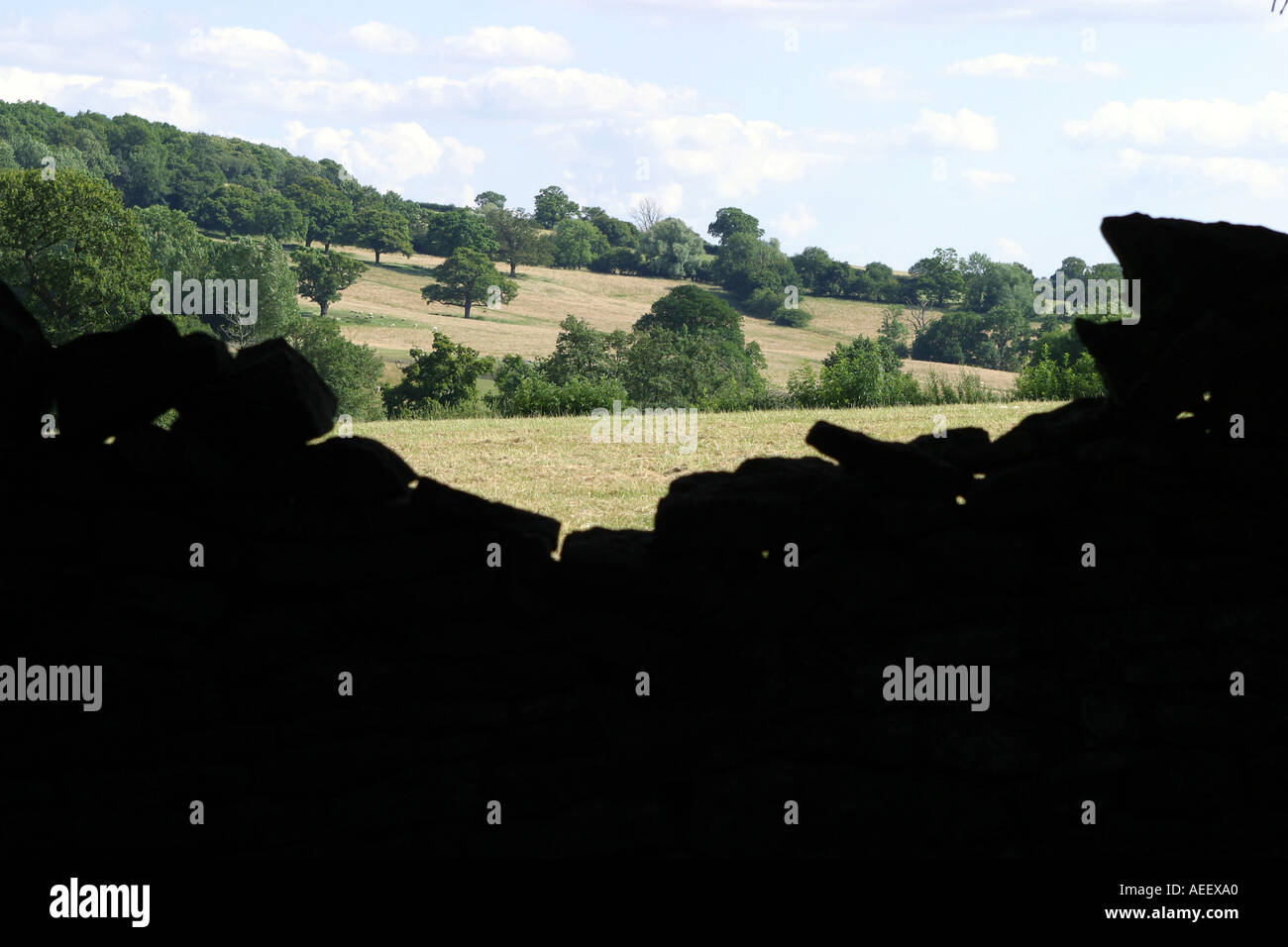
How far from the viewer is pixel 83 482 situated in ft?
13.2

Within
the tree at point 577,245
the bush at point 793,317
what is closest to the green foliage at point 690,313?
the bush at point 793,317

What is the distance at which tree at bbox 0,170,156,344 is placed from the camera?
45594mm

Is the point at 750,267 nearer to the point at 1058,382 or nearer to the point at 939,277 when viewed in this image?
the point at 939,277

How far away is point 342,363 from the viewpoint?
60.5 meters

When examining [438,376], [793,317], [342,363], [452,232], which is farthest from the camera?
[452,232]

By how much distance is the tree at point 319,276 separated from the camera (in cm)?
8875

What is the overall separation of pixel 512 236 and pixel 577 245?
271 inches

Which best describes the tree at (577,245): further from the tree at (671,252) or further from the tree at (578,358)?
the tree at (578,358)

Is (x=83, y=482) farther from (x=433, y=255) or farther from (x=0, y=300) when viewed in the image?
(x=433, y=255)

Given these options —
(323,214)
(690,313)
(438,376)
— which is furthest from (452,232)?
(438,376)

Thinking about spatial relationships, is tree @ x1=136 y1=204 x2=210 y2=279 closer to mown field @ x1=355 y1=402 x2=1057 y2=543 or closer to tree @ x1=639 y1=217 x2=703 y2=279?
mown field @ x1=355 y1=402 x2=1057 y2=543

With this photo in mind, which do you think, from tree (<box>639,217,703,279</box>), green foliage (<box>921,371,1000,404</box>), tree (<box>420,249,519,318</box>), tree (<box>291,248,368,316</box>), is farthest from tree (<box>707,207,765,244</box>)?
green foliage (<box>921,371,1000,404</box>)

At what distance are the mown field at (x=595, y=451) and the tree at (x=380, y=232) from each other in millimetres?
Result: 95120
